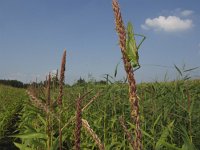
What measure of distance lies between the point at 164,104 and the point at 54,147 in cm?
279

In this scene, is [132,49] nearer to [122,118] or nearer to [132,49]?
[132,49]

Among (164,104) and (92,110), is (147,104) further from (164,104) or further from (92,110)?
(92,110)

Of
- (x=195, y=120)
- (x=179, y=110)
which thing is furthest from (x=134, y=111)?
(x=179, y=110)

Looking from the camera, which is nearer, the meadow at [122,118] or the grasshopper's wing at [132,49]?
the meadow at [122,118]

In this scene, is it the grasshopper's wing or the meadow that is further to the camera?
the grasshopper's wing

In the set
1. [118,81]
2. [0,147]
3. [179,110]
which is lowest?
[0,147]

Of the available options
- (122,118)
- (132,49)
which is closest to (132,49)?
(132,49)

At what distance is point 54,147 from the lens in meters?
2.58

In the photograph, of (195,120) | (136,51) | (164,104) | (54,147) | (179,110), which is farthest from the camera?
(164,104)

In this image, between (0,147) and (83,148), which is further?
(0,147)

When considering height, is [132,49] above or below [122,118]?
above

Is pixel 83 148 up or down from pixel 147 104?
down

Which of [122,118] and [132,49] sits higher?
[132,49]

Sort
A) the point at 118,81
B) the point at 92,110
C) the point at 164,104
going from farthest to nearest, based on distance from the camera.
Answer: the point at 92,110, the point at 118,81, the point at 164,104
